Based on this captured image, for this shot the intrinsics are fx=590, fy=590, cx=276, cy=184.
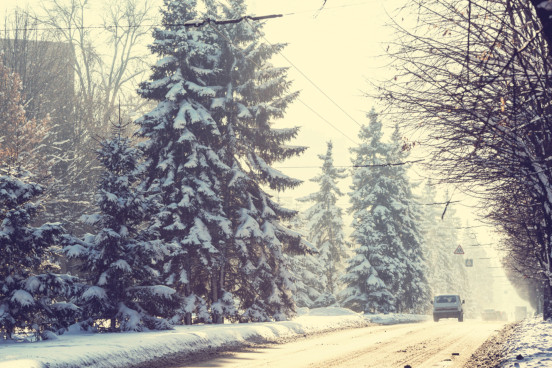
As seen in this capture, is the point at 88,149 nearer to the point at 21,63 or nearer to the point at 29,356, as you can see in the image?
the point at 21,63

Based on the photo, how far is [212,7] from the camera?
91.9 feet

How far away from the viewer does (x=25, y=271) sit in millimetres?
15336

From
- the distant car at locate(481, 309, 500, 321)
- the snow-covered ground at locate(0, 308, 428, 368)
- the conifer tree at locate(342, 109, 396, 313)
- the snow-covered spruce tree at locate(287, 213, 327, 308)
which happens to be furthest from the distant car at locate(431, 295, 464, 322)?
the distant car at locate(481, 309, 500, 321)

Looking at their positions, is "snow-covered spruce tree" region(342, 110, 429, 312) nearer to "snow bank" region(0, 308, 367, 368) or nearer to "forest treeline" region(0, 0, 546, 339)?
"forest treeline" region(0, 0, 546, 339)

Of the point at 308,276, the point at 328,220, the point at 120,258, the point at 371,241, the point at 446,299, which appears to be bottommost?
the point at 446,299

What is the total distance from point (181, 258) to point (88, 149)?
13.7 m

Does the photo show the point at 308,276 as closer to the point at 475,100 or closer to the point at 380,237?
the point at 380,237

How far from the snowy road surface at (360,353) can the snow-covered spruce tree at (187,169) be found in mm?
6318


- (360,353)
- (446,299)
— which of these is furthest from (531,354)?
(446,299)

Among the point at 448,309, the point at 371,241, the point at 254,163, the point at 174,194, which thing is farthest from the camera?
the point at 371,241

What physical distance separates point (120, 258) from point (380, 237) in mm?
30711

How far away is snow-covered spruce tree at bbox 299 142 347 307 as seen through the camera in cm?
4681

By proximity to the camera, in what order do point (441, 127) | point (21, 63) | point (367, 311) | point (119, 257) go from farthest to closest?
point (367, 311) → point (21, 63) → point (119, 257) → point (441, 127)

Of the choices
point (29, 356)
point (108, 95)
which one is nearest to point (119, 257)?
point (29, 356)
